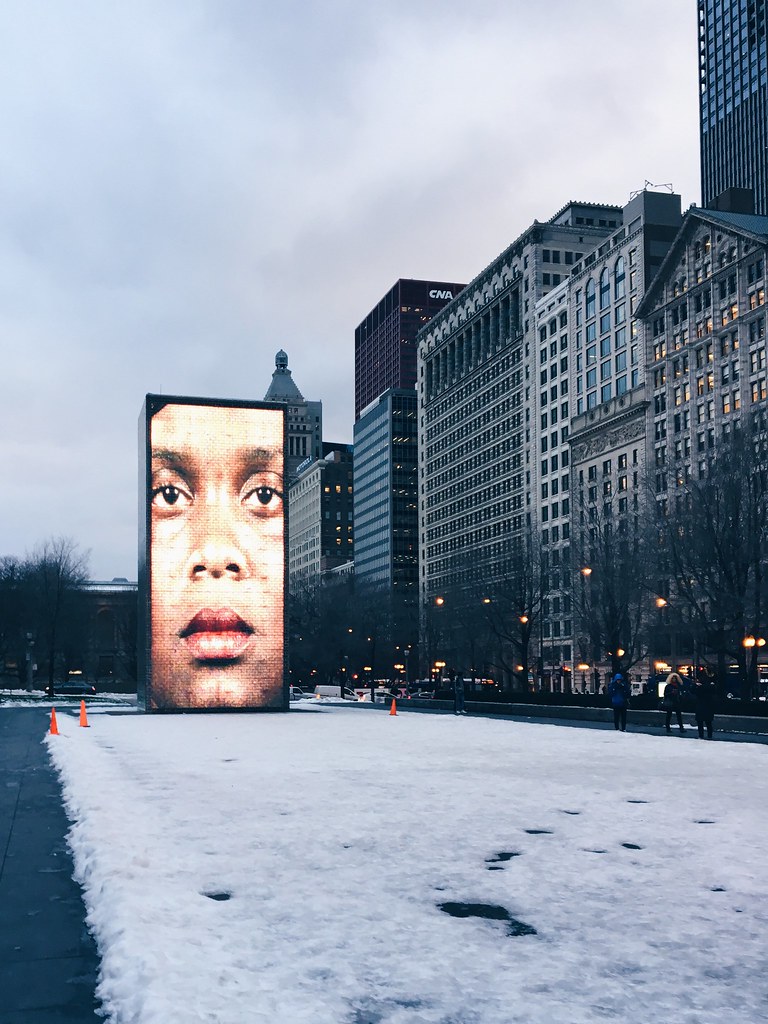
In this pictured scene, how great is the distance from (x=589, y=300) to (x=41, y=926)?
397 ft

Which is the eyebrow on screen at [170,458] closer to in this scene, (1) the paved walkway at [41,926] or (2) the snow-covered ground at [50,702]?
(2) the snow-covered ground at [50,702]

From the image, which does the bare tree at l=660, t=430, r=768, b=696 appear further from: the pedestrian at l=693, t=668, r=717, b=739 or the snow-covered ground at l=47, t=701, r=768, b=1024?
the snow-covered ground at l=47, t=701, r=768, b=1024

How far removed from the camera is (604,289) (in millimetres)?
120438

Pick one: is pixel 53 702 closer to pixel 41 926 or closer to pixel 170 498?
pixel 170 498

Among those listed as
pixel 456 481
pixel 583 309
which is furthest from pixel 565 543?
pixel 456 481

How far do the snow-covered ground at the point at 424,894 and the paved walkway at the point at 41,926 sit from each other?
0.20 metres

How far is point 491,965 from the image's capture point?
783cm

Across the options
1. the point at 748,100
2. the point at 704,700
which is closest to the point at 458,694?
the point at 704,700

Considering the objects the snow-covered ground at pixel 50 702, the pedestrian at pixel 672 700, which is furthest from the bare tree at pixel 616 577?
the snow-covered ground at pixel 50 702

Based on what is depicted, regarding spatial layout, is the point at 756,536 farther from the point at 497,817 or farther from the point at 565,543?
the point at 565,543

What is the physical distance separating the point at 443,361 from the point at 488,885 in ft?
556

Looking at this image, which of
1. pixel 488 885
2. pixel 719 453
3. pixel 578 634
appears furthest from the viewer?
pixel 578 634

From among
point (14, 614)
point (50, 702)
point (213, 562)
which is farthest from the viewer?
point (14, 614)

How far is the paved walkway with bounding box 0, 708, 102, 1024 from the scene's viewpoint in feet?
23.5
